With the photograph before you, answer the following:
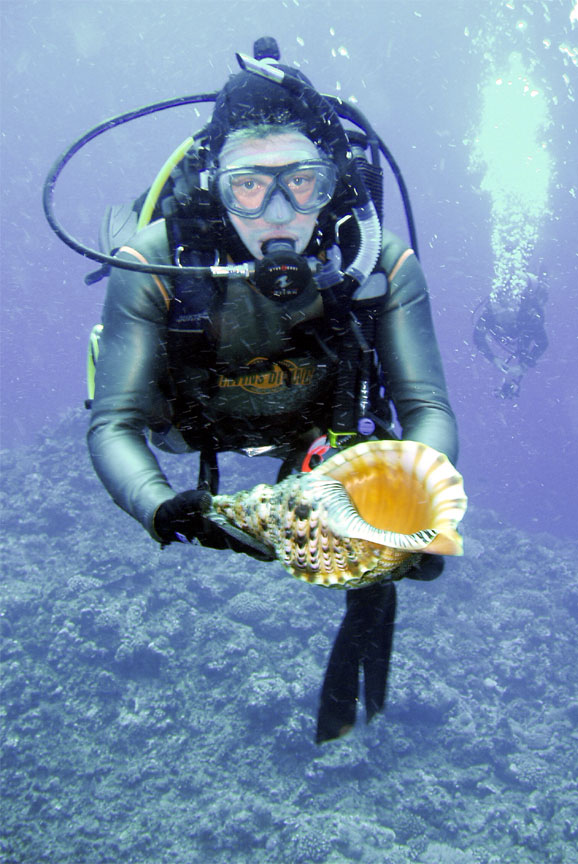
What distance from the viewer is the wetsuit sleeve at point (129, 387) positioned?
201 centimetres

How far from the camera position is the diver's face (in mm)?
2355

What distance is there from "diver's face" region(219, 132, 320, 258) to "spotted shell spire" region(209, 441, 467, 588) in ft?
4.29

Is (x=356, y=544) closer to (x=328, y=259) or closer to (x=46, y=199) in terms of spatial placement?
(x=328, y=259)

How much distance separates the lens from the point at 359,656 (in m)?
2.34

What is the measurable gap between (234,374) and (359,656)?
4.78 ft

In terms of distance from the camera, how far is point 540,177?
2638 inches

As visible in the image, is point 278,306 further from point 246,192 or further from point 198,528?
point 198,528

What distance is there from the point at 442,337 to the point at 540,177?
23482 mm

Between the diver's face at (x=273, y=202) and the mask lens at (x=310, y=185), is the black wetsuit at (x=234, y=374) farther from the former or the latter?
the mask lens at (x=310, y=185)

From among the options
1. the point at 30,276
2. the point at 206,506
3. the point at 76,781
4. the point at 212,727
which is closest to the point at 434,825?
the point at 212,727

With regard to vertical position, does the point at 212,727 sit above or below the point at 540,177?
below

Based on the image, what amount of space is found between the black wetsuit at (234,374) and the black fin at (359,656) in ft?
2.48

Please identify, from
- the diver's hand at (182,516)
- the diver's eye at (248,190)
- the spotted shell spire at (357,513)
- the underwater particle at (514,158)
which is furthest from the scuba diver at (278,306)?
the underwater particle at (514,158)

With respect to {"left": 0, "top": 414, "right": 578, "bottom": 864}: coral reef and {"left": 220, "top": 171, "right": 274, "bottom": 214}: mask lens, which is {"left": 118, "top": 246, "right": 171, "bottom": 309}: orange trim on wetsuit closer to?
{"left": 220, "top": 171, "right": 274, "bottom": 214}: mask lens
